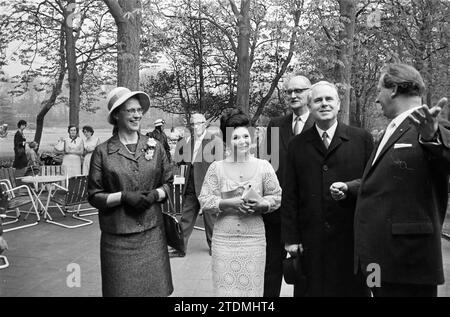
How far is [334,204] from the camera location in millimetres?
2787

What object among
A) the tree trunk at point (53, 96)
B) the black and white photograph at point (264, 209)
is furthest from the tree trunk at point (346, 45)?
the tree trunk at point (53, 96)

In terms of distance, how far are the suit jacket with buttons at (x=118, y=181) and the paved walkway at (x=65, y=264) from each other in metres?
1.51

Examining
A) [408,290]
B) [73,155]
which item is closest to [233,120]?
[408,290]

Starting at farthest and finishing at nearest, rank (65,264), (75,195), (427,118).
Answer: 1. (75,195)
2. (65,264)
3. (427,118)

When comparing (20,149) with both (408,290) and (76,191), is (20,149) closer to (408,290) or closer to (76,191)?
(76,191)

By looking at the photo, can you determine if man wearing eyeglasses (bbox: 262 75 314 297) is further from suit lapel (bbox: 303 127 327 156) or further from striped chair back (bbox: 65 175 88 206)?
striped chair back (bbox: 65 175 88 206)

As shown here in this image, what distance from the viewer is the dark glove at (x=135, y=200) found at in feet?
9.16

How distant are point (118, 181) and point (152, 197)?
0.80 feet

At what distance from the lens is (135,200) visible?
9.16ft

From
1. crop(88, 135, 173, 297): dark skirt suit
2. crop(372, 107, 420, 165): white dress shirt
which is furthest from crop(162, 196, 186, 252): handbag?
crop(372, 107, 420, 165): white dress shirt

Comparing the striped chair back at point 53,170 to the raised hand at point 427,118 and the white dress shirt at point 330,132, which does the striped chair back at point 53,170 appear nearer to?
the white dress shirt at point 330,132

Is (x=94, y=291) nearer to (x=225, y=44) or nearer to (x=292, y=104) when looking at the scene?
(x=292, y=104)

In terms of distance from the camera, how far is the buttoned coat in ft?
9.14

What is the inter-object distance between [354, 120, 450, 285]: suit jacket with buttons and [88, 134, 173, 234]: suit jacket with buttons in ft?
4.79
